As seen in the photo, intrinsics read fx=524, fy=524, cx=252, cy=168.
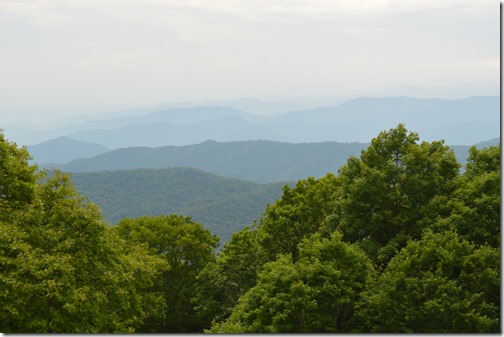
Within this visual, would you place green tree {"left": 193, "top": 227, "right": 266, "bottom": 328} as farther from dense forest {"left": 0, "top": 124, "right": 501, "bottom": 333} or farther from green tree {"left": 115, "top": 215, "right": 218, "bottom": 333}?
dense forest {"left": 0, "top": 124, "right": 501, "bottom": 333}

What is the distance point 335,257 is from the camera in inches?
778

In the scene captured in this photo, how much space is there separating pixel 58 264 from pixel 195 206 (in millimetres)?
161843

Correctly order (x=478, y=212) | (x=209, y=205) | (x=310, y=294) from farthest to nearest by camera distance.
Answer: (x=209, y=205) < (x=478, y=212) < (x=310, y=294)

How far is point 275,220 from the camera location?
28641mm

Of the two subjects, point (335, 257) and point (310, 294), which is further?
point (335, 257)

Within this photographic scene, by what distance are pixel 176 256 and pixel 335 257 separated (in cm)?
1700

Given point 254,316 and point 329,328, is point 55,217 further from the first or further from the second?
point 329,328

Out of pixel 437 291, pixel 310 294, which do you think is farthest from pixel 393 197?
pixel 310 294

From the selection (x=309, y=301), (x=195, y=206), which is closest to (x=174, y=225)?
(x=309, y=301)

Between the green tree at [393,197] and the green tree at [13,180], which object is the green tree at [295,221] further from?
the green tree at [13,180]

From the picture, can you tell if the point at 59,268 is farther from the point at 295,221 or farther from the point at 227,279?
A: the point at 227,279

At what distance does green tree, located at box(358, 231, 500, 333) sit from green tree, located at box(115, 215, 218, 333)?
1741 centimetres

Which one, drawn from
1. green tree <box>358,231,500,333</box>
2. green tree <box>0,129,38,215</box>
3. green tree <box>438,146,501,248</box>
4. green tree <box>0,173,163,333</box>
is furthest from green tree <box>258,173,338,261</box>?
green tree <box>0,129,38,215</box>

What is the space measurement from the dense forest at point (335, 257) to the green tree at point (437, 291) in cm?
4
